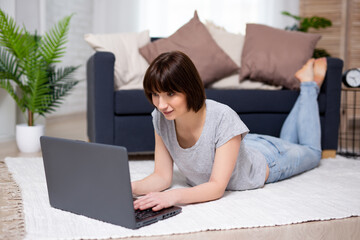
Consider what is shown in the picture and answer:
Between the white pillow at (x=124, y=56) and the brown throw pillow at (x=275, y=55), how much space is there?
709mm

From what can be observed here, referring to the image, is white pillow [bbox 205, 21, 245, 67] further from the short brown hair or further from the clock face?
the short brown hair

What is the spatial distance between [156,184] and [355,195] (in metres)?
0.83

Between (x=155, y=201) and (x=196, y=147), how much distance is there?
12.1 inches

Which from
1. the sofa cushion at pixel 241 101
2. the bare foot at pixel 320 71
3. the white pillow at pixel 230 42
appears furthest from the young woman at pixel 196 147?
the white pillow at pixel 230 42

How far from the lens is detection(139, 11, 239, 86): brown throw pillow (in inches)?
117

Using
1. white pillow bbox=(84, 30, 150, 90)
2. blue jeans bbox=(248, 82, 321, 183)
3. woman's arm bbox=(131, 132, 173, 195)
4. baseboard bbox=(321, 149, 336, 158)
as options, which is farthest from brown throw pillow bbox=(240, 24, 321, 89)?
woman's arm bbox=(131, 132, 173, 195)

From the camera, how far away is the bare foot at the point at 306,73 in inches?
109

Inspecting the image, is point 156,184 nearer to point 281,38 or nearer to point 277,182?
point 277,182

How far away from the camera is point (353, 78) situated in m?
2.90

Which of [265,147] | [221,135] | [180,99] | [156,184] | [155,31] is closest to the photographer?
[180,99]

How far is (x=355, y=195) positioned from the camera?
187cm

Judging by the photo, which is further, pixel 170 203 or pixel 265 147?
pixel 265 147

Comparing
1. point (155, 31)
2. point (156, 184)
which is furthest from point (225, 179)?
point (155, 31)

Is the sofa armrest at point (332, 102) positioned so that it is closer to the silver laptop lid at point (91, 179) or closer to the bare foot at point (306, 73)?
the bare foot at point (306, 73)
